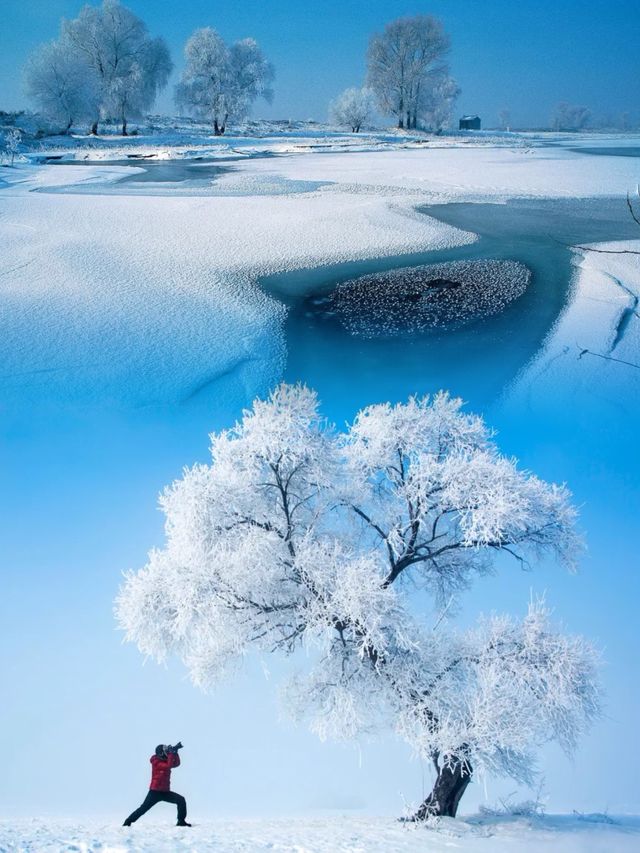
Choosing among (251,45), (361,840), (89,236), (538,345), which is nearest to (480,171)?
(89,236)

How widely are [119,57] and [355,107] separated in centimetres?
1956

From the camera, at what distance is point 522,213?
40.5 feet

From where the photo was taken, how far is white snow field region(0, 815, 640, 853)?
5.00 metres

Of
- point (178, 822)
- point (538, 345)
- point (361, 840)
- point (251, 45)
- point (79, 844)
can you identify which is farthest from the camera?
point (251, 45)

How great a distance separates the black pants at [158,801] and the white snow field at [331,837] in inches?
5.5

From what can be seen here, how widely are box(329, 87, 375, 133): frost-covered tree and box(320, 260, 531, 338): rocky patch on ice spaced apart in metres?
45.2

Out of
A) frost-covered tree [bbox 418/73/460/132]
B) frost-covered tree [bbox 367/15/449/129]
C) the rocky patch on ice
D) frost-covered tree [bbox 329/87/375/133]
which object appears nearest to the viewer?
the rocky patch on ice

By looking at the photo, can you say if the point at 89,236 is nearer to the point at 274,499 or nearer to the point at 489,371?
the point at 274,499

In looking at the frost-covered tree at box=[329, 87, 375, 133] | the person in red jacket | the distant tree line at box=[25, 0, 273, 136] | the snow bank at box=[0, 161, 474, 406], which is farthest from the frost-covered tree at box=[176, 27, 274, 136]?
the person in red jacket

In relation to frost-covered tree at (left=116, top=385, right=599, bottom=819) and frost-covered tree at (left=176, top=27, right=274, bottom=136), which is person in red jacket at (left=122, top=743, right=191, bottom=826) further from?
frost-covered tree at (left=176, top=27, right=274, bottom=136)

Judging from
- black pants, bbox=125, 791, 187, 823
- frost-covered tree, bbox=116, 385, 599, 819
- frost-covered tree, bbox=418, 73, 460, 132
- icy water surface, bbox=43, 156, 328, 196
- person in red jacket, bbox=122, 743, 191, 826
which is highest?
frost-covered tree, bbox=418, 73, 460, 132

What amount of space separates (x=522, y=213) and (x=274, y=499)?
8.64 m

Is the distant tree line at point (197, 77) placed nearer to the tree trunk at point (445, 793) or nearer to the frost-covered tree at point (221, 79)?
the frost-covered tree at point (221, 79)

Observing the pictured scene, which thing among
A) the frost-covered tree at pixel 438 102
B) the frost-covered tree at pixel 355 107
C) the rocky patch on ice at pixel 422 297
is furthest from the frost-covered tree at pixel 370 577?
the frost-covered tree at pixel 355 107
